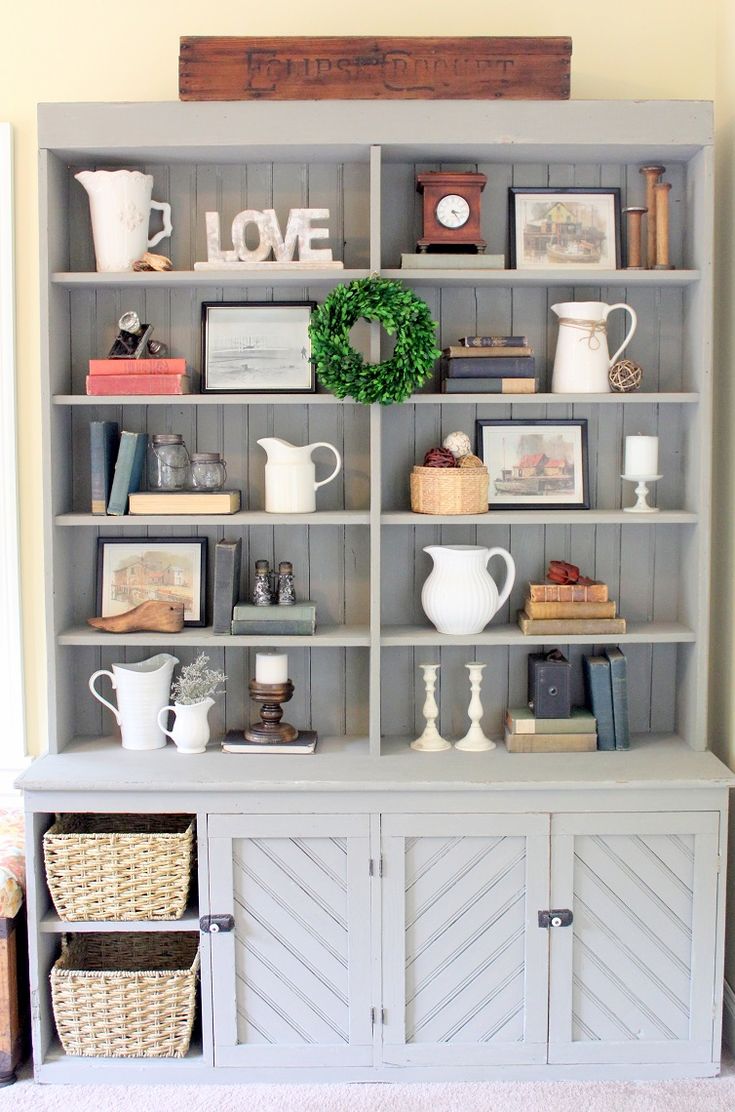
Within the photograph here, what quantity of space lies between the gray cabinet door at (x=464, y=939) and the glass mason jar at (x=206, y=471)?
958mm

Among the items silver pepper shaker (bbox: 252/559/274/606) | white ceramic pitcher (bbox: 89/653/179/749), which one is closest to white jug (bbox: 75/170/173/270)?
silver pepper shaker (bbox: 252/559/274/606)

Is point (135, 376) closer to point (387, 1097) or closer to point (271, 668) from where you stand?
point (271, 668)

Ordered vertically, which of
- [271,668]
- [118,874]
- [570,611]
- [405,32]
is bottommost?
[118,874]

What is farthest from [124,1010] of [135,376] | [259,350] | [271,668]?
[259,350]

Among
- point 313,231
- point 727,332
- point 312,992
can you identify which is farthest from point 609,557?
point 312,992

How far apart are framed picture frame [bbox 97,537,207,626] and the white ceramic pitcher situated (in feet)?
0.58

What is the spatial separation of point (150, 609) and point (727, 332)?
1666mm

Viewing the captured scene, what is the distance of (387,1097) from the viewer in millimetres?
2684

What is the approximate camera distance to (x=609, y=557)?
3107 millimetres

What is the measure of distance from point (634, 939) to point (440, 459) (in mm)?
1266

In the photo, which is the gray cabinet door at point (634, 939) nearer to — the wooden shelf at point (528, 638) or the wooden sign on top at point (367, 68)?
the wooden shelf at point (528, 638)

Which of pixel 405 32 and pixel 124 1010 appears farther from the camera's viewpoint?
pixel 405 32

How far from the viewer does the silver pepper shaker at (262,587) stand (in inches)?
117

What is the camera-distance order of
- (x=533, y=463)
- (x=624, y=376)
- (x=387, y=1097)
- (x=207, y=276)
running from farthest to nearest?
(x=533, y=463) → (x=624, y=376) → (x=207, y=276) → (x=387, y=1097)
